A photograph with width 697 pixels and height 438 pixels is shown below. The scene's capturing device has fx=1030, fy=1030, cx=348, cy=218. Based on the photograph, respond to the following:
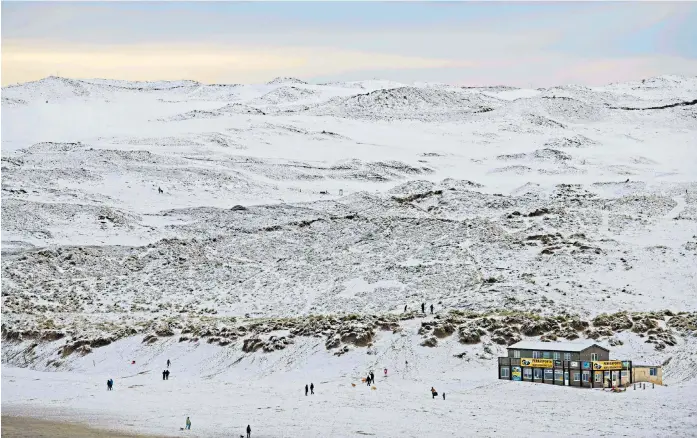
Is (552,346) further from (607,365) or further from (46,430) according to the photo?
(46,430)

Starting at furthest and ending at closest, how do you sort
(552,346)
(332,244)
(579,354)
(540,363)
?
(332,244)
(552,346)
(540,363)
(579,354)

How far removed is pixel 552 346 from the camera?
49031 mm

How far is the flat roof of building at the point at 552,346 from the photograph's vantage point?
4759cm

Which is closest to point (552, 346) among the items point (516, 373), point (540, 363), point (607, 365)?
point (540, 363)

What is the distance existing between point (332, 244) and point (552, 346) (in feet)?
118

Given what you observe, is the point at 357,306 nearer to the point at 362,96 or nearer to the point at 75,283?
the point at 75,283

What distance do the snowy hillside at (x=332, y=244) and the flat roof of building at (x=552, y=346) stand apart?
6.51ft

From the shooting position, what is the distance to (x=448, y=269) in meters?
73.5

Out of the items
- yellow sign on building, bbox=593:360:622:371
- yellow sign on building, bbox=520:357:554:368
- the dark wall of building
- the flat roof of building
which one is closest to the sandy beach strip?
yellow sign on building, bbox=520:357:554:368

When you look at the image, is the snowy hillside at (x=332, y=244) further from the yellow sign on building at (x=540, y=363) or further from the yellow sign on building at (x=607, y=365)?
the yellow sign on building at (x=607, y=365)

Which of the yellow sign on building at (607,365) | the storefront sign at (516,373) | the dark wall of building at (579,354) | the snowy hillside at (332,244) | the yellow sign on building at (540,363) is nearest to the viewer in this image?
the yellow sign on building at (607,365)

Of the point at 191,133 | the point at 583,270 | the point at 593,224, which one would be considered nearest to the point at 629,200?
the point at 593,224

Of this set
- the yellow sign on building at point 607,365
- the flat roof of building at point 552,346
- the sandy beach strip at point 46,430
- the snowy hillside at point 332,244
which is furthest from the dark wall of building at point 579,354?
the sandy beach strip at point 46,430

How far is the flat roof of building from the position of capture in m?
47.6
